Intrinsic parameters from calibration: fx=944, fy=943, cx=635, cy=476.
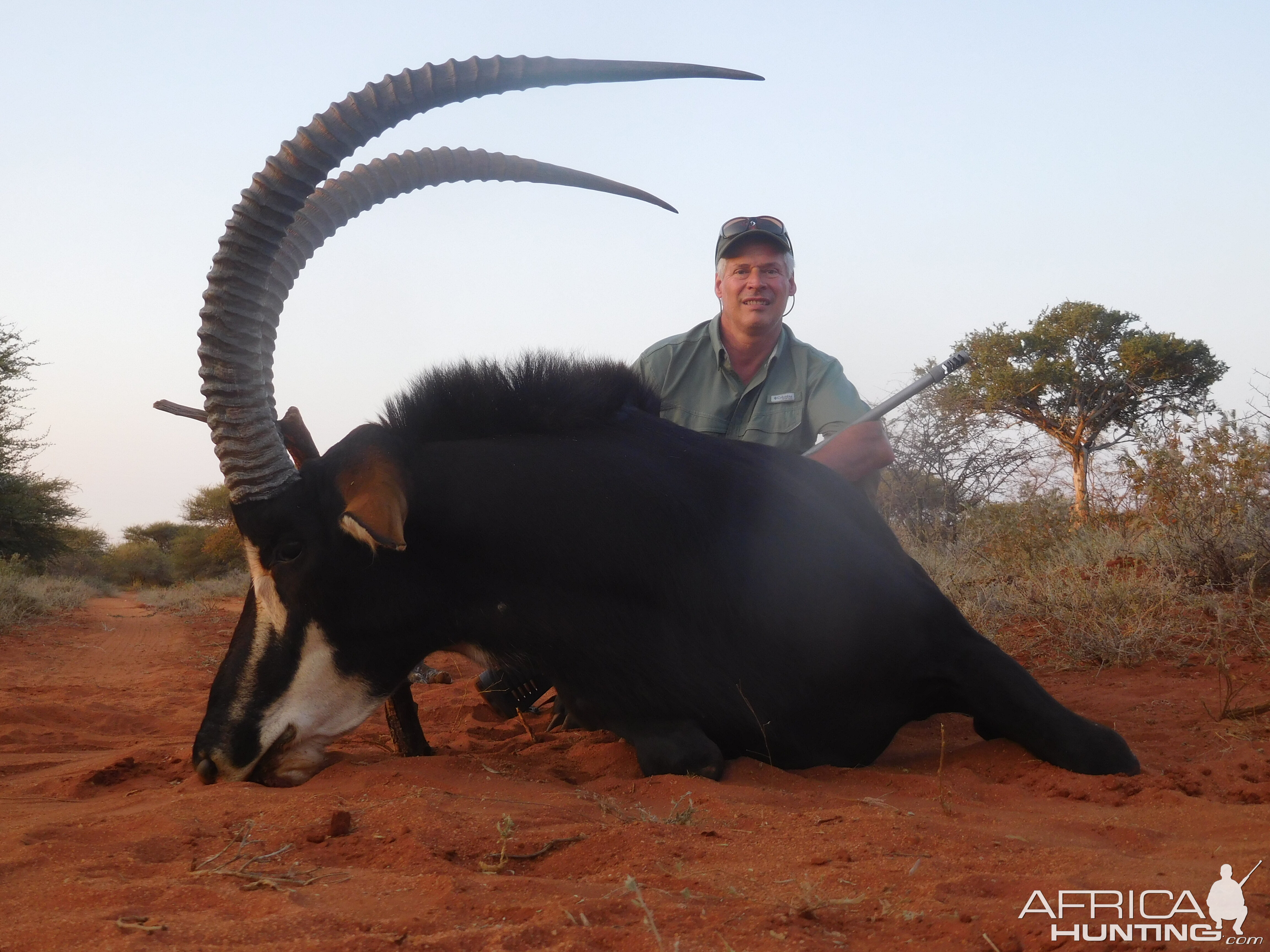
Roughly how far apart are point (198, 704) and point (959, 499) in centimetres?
1042

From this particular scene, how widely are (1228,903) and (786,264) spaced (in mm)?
4293

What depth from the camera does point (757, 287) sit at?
519cm

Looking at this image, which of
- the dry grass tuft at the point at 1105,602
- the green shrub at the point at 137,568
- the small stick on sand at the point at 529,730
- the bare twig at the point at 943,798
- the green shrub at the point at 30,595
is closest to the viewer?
the bare twig at the point at 943,798

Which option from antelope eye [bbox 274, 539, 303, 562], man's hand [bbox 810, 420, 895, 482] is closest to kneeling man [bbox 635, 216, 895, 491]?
man's hand [bbox 810, 420, 895, 482]

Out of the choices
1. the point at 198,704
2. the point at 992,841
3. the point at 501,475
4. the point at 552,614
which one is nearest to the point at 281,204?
the point at 501,475

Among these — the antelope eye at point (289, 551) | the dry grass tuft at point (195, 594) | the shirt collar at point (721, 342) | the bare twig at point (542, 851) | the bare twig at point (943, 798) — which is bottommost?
the dry grass tuft at point (195, 594)

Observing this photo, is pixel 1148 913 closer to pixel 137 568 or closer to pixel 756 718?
pixel 756 718

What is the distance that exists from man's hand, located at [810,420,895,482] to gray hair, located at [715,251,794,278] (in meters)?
1.30

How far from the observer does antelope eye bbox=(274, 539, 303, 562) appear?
2.86m

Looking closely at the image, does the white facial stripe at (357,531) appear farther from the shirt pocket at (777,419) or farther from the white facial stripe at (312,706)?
the shirt pocket at (777,419)

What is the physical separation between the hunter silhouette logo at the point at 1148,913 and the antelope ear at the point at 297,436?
252cm

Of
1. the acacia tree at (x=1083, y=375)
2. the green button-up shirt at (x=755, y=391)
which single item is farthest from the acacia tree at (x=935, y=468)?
the green button-up shirt at (x=755, y=391)

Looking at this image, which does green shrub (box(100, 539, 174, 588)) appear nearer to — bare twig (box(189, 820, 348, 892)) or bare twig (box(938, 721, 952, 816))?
bare twig (box(189, 820, 348, 892))

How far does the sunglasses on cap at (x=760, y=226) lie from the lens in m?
5.23
